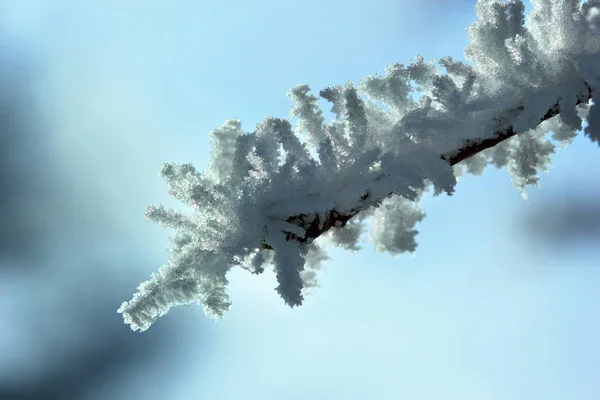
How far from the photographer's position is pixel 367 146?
0.73 metres

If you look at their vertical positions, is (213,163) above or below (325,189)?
Result: above

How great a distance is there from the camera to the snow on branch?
0.68 meters

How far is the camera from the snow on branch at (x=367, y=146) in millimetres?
684

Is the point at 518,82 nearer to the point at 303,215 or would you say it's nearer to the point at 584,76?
the point at 584,76

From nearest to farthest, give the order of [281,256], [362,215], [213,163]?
[281,256] < [213,163] < [362,215]

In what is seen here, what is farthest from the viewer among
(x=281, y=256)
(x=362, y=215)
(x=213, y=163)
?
(x=362, y=215)

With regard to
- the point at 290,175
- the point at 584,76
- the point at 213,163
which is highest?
the point at 213,163

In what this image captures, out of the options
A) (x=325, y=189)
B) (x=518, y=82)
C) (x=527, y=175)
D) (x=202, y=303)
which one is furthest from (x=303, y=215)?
(x=527, y=175)

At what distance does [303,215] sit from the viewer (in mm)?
705

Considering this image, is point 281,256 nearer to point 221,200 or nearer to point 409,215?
point 221,200

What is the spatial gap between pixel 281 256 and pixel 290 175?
0.39 feet

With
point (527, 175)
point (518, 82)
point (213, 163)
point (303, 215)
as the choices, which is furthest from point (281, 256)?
point (527, 175)

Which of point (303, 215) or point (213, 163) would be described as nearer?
point (303, 215)

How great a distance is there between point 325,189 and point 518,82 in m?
0.34
